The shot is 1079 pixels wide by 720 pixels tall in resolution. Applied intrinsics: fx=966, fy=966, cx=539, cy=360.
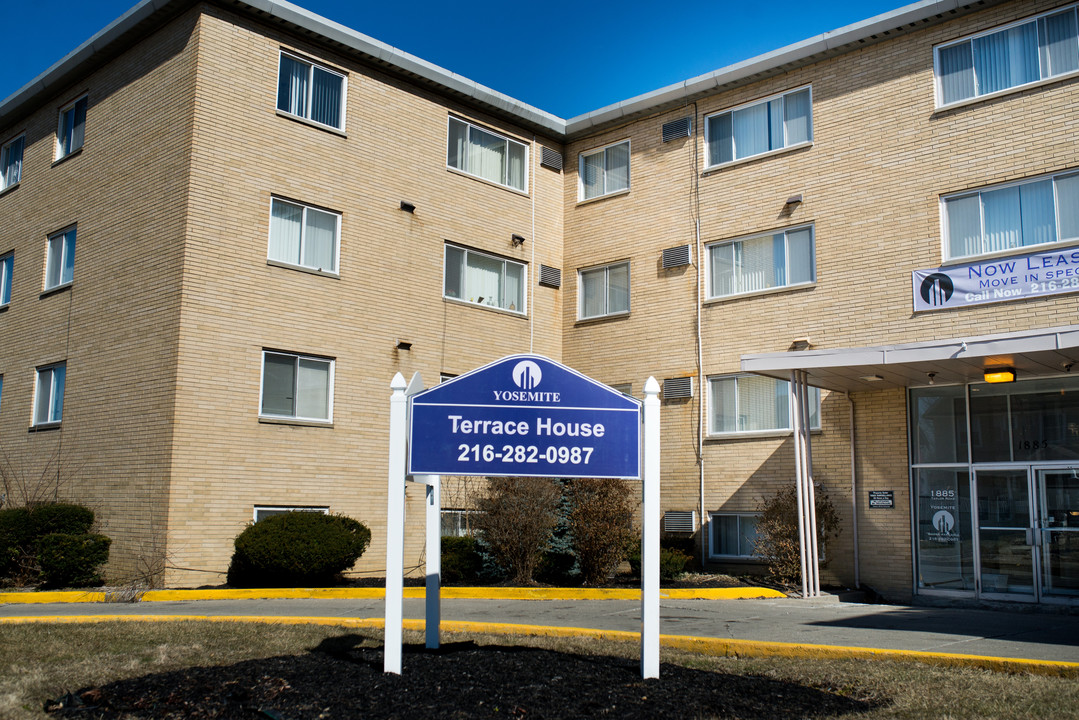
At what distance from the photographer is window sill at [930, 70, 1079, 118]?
52.5 feet

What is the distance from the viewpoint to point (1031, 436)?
1543 centimetres

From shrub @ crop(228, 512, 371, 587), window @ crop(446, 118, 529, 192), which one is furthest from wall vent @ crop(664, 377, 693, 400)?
shrub @ crop(228, 512, 371, 587)

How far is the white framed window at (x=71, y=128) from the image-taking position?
67.3ft

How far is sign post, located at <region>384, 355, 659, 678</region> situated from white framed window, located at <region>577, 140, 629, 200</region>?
14.7 meters

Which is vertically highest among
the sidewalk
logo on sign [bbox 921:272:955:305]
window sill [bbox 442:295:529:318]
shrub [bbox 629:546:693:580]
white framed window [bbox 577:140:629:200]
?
white framed window [bbox 577:140:629:200]

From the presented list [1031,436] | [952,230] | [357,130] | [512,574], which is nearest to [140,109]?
[357,130]

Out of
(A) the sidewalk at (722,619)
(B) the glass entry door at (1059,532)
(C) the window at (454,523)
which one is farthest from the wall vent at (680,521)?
(B) the glass entry door at (1059,532)

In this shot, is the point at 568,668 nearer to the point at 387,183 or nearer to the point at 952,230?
the point at 952,230

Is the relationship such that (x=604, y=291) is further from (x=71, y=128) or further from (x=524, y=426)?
(x=524, y=426)

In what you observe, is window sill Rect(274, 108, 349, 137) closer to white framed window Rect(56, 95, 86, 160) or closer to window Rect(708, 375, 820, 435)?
white framed window Rect(56, 95, 86, 160)

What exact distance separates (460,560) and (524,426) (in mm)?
9591

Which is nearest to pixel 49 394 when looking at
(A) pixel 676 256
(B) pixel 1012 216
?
(A) pixel 676 256

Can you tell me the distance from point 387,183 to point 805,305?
8.65 metres

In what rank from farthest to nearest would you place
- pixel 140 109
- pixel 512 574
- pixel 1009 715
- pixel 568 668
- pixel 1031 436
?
pixel 140 109 < pixel 512 574 < pixel 1031 436 < pixel 568 668 < pixel 1009 715
